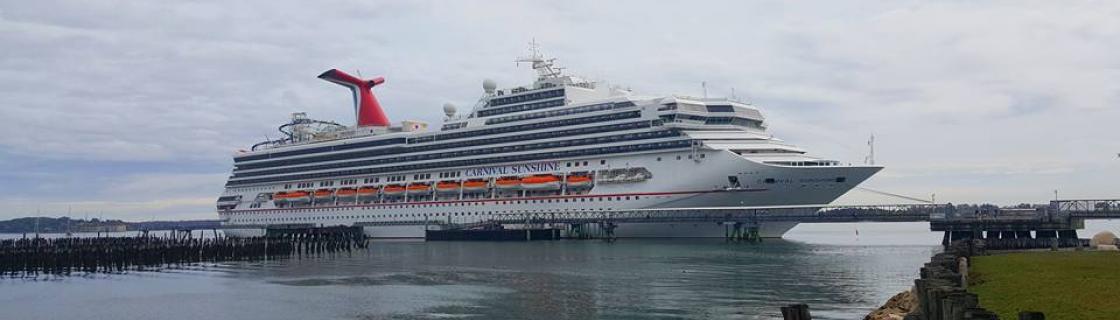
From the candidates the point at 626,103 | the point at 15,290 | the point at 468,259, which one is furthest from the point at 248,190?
the point at 15,290

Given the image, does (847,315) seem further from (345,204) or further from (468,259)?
(345,204)

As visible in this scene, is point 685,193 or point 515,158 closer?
point 685,193

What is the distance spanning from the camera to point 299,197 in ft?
330

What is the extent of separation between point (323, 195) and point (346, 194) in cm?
395

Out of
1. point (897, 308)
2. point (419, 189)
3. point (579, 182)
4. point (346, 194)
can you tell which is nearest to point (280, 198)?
point (346, 194)

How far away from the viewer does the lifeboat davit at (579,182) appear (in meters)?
74.4

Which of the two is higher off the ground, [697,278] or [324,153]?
[324,153]

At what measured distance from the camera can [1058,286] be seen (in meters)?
19.5

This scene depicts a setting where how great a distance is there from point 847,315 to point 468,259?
31.3 metres

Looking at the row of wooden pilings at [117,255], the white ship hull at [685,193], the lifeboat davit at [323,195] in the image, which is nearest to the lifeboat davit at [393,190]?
the white ship hull at [685,193]

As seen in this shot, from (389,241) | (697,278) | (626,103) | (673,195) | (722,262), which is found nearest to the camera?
(697,278)

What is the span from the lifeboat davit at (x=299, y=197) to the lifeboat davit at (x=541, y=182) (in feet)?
100

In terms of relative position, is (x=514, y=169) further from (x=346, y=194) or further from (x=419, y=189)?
(x=346, y=194)

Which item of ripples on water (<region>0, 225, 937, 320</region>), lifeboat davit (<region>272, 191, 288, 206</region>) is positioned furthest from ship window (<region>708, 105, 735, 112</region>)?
lifeboat davit (<region>272, 191, 288, 206</region>)
